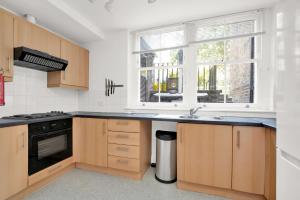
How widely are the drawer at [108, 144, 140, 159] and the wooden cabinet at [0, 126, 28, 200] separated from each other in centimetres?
99

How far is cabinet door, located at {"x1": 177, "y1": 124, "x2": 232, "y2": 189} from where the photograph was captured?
1712mm

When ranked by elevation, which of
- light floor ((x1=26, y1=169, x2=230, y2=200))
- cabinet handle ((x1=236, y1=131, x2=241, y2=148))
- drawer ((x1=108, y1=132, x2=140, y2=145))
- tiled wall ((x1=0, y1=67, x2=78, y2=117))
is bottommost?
light floor ((x1=26, y1=169, x2=230, y2=200))

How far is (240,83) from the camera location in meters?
2.32

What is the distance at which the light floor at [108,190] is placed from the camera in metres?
1.72

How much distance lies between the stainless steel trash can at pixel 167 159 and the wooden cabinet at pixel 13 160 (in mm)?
1598

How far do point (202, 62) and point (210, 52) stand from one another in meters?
0.21

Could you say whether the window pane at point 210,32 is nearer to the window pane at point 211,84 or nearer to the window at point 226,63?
the window at point 226,63

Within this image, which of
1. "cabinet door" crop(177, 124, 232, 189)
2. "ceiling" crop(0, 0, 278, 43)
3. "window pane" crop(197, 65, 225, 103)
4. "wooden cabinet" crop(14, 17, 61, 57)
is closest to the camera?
"cabinet door" crop(177, 124, 232, 189)

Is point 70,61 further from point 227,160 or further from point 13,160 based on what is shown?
point 227,160

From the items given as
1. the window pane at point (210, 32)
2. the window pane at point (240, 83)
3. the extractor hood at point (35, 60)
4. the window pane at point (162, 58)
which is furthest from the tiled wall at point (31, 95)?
the window pane at point (240, 83)

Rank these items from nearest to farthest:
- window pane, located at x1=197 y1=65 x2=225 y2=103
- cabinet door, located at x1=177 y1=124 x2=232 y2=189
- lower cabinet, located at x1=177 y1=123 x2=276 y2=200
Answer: lower cabinet, located at x1=177 y1=123 x2=276 y2=200
cabinet door, located at x1=177 y1=124 x2=232 y2=189
window pane, located at x1=197 y1=65 x2=225 y2=103

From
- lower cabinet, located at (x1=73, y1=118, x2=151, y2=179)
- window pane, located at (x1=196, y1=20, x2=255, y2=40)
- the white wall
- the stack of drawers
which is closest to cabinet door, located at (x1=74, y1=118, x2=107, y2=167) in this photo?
lower cabinet, located at (x1=73, y1=118, x2=151, y2=179)

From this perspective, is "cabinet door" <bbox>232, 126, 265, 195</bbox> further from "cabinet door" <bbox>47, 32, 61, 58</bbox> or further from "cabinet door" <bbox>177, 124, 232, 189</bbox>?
"cabinet door" <bbox>47, 32, 61, 58</bbox>

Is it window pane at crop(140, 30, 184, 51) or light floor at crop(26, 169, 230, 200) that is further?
window pane at crop(140, 30, 184, 51)
